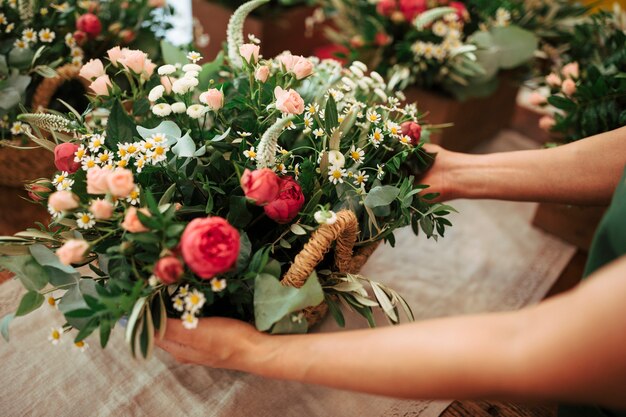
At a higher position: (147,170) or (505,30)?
(505,30)

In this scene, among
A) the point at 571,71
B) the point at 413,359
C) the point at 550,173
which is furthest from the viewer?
the point at 571,71

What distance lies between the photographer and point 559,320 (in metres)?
0.37

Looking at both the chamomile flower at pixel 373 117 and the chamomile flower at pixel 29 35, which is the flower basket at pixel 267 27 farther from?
the chamomile flower at pixel 373 117

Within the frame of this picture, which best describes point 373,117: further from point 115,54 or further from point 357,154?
point 115,54

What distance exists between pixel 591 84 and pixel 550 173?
272mm

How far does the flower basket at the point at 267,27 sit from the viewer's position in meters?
1.46

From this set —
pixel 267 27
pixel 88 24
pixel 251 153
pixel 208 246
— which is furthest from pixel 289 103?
pixel 267 27

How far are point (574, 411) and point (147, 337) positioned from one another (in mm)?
533

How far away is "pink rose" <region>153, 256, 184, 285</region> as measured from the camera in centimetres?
44

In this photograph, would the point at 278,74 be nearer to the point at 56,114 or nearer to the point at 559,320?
the point at 56,114

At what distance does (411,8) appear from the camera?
1.03 meters

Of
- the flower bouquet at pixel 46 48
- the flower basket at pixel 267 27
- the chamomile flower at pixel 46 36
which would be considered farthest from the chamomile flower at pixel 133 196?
the flower basket at pixel 267 27

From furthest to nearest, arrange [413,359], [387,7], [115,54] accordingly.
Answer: [387,7]
[115,54]
[413,359]

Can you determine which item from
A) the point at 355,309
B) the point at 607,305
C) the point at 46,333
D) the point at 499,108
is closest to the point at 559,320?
the point at 607,305
